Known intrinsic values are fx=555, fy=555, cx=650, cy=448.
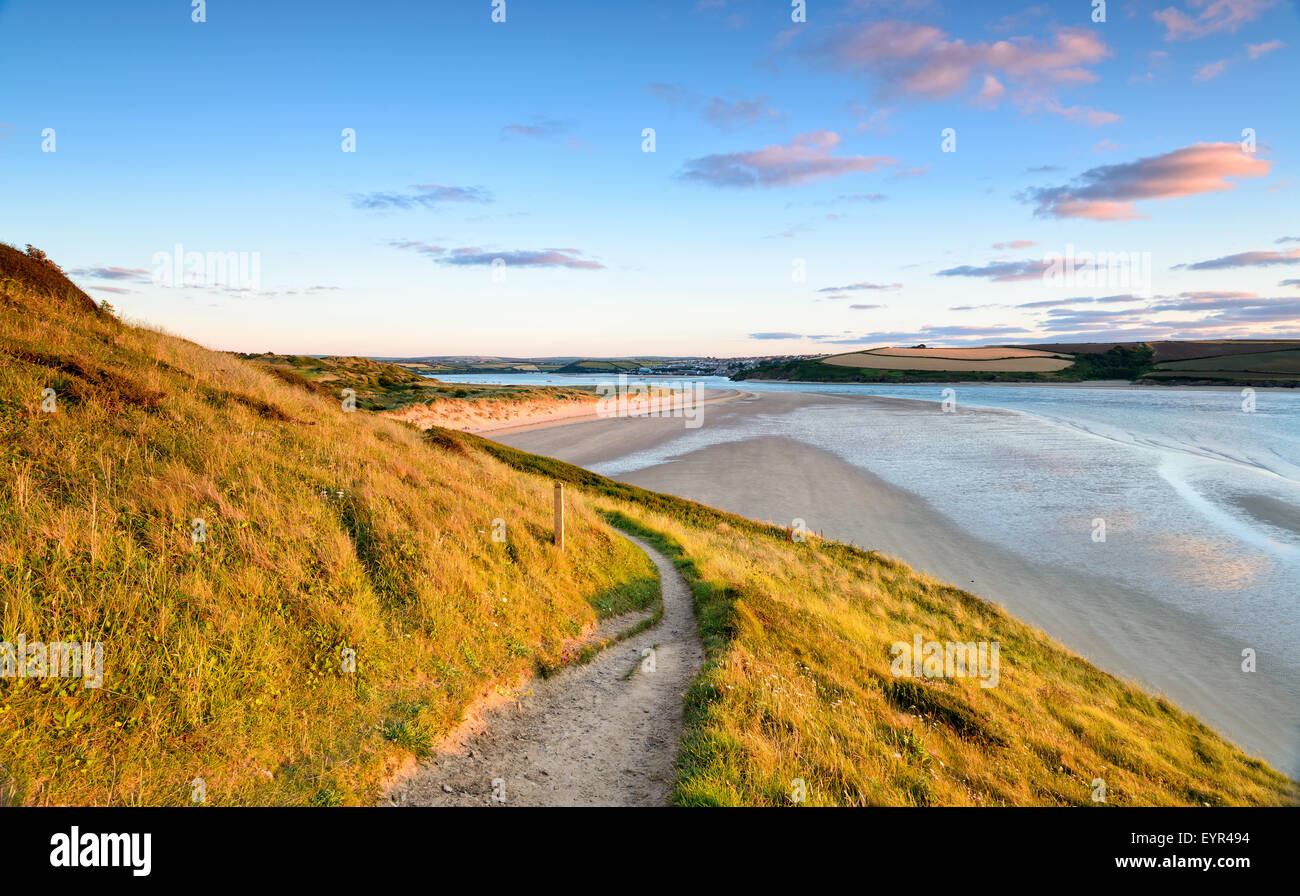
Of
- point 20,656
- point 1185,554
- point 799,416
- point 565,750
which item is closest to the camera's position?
point 20,656

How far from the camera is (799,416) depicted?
77.6 metres

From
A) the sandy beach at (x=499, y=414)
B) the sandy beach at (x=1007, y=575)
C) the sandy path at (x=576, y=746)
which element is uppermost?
the sandy beach at (x=499, y=414)

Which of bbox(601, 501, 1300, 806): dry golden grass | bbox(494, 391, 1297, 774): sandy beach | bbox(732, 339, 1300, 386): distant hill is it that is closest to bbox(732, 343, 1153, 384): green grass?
bbox(732, 339, 1300, 386): distant hill

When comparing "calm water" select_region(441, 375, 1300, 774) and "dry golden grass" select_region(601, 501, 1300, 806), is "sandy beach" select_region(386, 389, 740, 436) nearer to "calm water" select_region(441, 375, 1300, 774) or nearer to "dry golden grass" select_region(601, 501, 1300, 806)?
"calm water" select_region(441, 375, 1300, 774)

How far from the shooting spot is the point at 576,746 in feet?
24.6

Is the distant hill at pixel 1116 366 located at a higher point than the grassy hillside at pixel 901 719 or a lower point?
higher

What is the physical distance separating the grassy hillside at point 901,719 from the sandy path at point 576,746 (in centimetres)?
56

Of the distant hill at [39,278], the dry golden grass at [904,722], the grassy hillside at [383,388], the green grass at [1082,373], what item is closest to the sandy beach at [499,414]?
the grassy hillside at [383,388]

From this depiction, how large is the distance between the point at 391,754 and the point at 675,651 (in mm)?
5944

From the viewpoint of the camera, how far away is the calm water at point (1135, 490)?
1758cm

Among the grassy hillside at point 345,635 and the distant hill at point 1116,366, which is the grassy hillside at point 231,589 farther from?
the distant hill at point 1116,366
